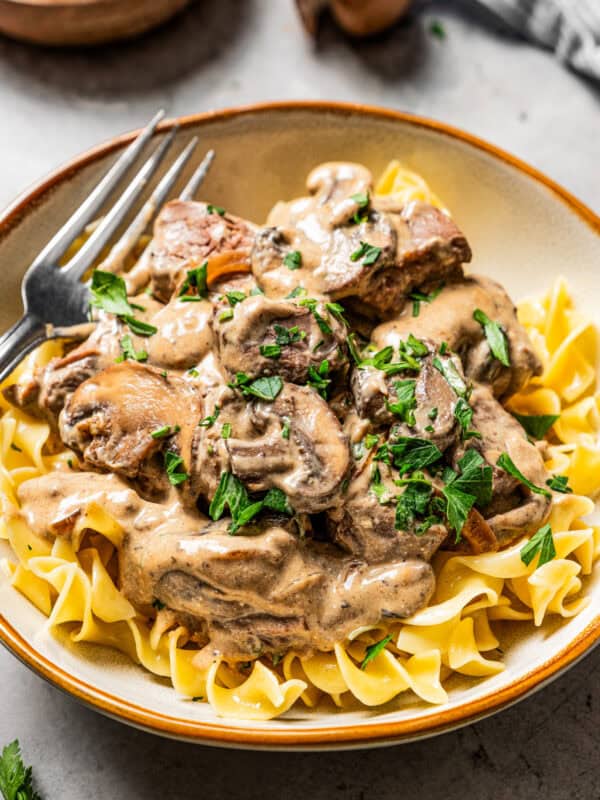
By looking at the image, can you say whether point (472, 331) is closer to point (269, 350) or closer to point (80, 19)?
point (269, 350)

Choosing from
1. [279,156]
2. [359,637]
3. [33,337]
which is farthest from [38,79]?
[359,637]

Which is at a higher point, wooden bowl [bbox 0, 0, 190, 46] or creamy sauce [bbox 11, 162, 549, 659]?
wooden bowl [bbox 0, 0, 190, 46]

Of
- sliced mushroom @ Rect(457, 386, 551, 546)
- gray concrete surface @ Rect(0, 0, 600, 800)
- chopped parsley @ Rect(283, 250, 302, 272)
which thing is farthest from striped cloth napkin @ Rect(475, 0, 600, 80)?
sliced mushroom @ Rect(457, 386, 551, 546)

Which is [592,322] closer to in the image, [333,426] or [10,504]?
[333,426]

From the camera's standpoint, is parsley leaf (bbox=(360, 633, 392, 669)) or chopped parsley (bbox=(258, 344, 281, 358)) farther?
chopped parsley (bbox=(258, 344, 281, 358))

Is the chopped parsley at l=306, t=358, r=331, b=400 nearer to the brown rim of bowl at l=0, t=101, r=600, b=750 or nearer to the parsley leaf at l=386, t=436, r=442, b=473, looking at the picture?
the parsley leaf at l=386, t=436, r=442, b=473

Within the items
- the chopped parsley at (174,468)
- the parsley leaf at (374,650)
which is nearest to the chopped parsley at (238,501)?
the chopped parsley at (174,468)

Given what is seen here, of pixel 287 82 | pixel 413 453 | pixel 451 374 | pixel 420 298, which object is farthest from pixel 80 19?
pixel 413 453
